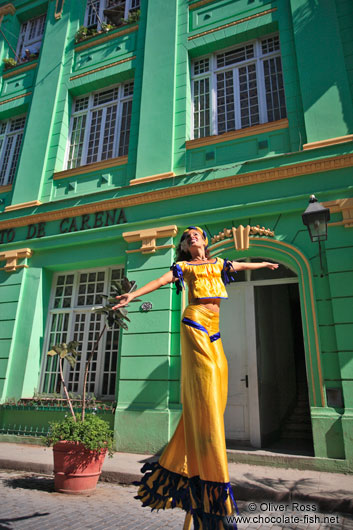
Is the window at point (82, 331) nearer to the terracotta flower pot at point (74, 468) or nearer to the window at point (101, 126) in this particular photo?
the terracotta flower pot at point (74, 468)

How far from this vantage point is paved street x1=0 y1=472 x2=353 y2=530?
11.3ft

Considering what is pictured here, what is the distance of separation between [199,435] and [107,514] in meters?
1.98

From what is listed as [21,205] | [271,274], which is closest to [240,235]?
[271,274]

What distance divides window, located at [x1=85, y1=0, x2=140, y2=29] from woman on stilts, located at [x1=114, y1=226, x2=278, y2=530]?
10.0 m

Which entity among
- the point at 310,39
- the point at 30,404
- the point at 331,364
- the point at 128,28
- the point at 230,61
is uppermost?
the point at 128,28

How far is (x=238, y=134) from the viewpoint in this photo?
7.44 m

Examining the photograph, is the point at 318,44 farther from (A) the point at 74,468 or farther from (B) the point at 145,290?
(A) the point at 74,468

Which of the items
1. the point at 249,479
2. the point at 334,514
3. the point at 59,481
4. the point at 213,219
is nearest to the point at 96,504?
the point at 59,481

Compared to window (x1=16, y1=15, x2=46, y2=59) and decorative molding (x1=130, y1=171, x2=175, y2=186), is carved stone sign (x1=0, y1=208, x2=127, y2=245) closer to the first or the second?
decorative molding (x1=130, y1=171, x2=175, y2=186)

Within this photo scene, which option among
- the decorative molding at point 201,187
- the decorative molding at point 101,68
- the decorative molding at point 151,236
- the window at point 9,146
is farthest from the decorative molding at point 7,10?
the decorative molding at point 151,236

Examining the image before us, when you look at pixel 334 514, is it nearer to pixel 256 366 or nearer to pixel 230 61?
pixel 256 366

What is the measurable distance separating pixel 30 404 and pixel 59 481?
11.0 ft

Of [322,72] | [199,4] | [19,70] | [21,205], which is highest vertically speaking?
[19,70]

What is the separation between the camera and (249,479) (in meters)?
4.60
